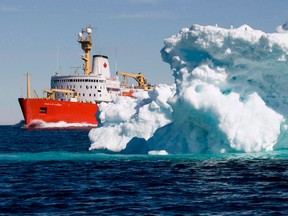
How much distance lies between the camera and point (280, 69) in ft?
88.2

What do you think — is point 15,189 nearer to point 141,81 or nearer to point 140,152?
point 140,152

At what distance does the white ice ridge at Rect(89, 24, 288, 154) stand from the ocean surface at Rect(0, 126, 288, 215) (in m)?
1.10

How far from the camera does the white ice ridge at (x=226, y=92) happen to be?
2552 centimetres

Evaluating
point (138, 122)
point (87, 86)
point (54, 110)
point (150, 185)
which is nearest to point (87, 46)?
point (87, 86)

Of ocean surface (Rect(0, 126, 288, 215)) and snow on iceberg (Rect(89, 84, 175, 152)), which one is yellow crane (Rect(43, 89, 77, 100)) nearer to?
snow on iceberg (Rect(89, 84, 175, 152))

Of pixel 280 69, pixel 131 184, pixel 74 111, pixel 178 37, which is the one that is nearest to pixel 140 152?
pixel 178 37

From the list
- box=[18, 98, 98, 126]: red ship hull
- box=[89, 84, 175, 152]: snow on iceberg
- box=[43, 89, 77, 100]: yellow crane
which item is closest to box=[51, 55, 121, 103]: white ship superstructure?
box=[43, 89, 77, 100]: yellow crane

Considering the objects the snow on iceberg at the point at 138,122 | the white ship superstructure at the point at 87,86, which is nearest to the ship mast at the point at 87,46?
the white ship superstructure at the point at 87,86

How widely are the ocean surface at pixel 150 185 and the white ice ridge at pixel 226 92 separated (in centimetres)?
110

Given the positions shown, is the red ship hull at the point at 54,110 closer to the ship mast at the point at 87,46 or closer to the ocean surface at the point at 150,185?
the ship mast at the point at 87,46

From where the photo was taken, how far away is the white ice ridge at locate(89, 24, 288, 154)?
2552cm

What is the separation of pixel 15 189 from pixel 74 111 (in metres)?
68.5

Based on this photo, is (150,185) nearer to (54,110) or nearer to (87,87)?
(54,110)

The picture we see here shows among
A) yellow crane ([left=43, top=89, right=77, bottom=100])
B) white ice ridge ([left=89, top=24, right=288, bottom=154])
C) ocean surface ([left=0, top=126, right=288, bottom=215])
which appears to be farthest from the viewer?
yellow crane ([left=43, top=89, right=77, bottom=100])
